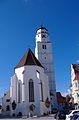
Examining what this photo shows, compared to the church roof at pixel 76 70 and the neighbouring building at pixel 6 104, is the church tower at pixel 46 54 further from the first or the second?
the neighbouring building at pixel 6 104

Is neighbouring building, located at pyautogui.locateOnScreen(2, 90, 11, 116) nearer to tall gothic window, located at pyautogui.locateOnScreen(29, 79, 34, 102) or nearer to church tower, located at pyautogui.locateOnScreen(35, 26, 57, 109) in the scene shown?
tall gothic window, located at pyautogui.locateOnScreen(29, 79, 34, 102)

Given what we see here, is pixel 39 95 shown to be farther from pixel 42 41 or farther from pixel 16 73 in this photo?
pixel 42 41

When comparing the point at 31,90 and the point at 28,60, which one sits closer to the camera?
the point at 31,90

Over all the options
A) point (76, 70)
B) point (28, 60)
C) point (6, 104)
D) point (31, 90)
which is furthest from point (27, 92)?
point (76, 70)

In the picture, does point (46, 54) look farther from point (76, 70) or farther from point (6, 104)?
point (6, 104)

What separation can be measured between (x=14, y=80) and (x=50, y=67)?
19.9 m

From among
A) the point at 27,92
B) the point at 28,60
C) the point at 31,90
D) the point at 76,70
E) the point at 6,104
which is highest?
the point at 28,60

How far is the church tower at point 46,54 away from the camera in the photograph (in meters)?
75.2

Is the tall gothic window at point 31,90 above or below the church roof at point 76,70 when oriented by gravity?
below

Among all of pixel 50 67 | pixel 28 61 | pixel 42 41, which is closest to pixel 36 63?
pixel 28 61

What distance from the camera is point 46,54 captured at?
263 feet

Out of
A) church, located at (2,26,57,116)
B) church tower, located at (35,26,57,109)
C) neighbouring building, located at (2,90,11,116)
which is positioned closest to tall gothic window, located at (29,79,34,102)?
church, located at (2,26,57,116)

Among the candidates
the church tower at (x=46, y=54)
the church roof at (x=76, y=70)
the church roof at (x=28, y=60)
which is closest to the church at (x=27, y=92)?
the church roof at (x=28, y=60)

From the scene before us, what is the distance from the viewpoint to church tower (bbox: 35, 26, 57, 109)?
75250 mm
